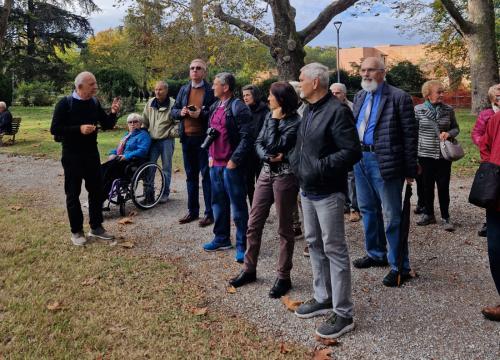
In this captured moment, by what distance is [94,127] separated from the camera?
5051 mm

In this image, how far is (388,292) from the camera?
394 cm

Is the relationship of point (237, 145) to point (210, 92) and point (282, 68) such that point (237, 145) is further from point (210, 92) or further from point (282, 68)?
point (282, 68)

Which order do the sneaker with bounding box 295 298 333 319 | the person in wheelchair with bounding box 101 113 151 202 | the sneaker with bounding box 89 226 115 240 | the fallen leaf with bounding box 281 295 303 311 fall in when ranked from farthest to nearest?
the person in wheelchair with bounding box 101 113 151 202
the sneaker with bounding box 89 226 115 240
the fallen leaf with bounding box 281 295 303 311
the sneaker with bounding box 295 298 333 319

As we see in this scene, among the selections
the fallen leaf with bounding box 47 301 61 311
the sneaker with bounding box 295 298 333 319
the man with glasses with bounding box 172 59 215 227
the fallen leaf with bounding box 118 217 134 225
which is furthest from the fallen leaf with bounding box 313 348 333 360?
the fallen leaf with bounding box 118 217 134 225

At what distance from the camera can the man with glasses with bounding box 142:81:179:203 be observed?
673 cm

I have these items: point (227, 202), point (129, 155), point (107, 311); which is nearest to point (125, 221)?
point (129, 155)

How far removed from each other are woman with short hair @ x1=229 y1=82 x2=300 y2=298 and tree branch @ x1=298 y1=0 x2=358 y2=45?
849 cm

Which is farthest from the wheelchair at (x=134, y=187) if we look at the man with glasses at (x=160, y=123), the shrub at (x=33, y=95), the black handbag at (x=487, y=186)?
the shrub at (x=33, y=95)

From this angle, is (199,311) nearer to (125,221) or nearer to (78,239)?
(78,239)

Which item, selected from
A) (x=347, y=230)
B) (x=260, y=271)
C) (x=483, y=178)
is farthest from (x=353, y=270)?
(x=483, y=178)

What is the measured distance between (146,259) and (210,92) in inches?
94.0

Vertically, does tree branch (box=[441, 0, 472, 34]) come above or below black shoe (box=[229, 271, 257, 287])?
above

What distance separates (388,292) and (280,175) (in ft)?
4.68

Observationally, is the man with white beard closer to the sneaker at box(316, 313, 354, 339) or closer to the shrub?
the sneaker at box(316, 313, 354, 339)
